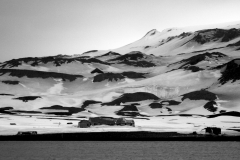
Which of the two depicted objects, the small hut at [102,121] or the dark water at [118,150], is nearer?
the dark water at [118,150]

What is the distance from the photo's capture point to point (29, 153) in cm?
9238

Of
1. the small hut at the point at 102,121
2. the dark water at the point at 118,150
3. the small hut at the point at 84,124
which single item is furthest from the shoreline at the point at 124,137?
the small hut at the point at 102,121

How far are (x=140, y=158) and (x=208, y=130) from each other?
3040cm

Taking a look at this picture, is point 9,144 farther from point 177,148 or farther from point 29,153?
point 177,148

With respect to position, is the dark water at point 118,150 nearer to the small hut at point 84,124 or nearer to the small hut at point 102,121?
the small hut at point 84,124

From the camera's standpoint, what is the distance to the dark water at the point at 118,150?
88.8 m

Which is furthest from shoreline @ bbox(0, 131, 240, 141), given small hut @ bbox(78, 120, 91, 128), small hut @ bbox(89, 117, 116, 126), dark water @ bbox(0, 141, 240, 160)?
small hut @ bbox(89, 117, 116, 126)

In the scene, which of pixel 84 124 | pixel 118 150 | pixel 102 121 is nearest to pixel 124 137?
pixel 118 150

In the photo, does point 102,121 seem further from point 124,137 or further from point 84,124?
point 124,137

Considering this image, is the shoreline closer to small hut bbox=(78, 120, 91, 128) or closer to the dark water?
the dark water

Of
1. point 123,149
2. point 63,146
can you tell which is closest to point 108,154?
point 123,149

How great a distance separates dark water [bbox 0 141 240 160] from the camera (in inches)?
3494

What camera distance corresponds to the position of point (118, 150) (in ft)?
327

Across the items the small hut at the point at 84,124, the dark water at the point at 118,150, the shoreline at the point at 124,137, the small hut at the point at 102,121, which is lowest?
the dark water at the point at 118,150
